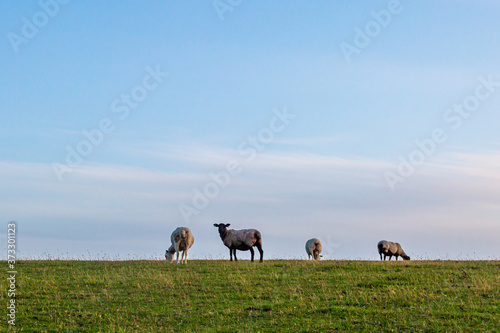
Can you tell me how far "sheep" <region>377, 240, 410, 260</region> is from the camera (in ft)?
163

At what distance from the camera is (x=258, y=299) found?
19.3 meters

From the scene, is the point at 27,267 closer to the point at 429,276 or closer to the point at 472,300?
the point at 429,276

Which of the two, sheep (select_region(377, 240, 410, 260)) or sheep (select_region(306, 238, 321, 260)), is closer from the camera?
sheep (select_region(306, 238, 321, 260))

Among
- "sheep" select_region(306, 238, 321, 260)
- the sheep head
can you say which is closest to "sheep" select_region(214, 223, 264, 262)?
the sheep head

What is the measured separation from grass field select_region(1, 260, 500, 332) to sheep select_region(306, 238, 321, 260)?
14965 mm

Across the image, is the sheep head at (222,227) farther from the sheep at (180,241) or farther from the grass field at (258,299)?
the grass field at (258,299)

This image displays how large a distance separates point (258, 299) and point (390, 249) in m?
32.9

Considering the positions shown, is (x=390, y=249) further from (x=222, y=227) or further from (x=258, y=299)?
(x=258, y=299)

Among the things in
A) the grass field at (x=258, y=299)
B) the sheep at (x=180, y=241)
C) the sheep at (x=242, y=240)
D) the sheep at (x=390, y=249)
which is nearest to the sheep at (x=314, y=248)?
the sheep at (x=242, y=240)

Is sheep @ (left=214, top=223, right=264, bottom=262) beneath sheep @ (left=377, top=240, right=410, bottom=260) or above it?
beneath

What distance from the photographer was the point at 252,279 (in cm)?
2323

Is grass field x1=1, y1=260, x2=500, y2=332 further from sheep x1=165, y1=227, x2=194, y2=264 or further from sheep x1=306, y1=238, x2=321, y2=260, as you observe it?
sheep x1=306, y1=238, x2=321, y2=260

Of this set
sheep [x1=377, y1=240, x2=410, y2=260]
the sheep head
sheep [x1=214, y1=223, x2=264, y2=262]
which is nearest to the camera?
sheep [x1=214, y1=223, x2=264, y2=262]

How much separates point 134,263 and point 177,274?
6.62 metres
